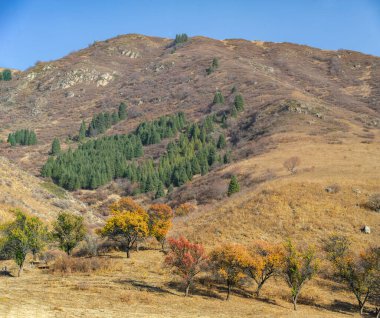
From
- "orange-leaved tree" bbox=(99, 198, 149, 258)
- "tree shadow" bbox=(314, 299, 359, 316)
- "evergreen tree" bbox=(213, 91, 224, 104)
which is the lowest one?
"tree shadow" bbox=(314, 299, 359, 316)

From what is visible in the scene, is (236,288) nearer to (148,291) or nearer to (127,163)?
(148,291)

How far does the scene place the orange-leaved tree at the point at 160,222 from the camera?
160 feet

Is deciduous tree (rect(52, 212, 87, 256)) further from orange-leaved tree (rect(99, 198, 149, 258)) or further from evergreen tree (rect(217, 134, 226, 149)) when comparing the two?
evergreen tree (rect(217, 134, 226, 149))

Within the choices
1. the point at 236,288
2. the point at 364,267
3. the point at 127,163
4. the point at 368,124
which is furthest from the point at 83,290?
the point at 368,124

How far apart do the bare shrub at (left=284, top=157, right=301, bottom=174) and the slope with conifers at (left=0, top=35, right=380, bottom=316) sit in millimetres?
685

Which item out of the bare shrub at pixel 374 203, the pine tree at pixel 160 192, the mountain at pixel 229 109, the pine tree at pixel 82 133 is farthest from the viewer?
the pine tree at pixel 82 133

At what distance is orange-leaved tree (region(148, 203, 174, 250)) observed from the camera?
4878 centimetres

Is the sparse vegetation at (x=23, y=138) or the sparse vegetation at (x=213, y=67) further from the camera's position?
the sparse vegetation at (x=213, y=67)

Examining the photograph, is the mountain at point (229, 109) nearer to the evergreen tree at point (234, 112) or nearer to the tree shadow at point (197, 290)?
the evergreen tree at point (234, 112)

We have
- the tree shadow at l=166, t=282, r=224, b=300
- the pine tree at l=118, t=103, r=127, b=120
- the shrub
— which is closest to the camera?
the tree shadow at l=166, t=282, r=224, b=300

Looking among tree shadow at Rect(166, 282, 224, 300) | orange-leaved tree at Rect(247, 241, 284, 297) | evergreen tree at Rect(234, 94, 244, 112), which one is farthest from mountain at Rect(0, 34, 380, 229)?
tree shadow at Rect(166, 282, 224, 300)

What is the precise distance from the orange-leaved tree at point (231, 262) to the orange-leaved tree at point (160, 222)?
51.8ft

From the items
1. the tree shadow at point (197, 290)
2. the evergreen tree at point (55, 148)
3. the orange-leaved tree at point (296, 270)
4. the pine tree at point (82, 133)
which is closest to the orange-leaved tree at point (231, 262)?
the tree shadow at point (197, 290)

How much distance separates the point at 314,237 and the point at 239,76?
433 ft
